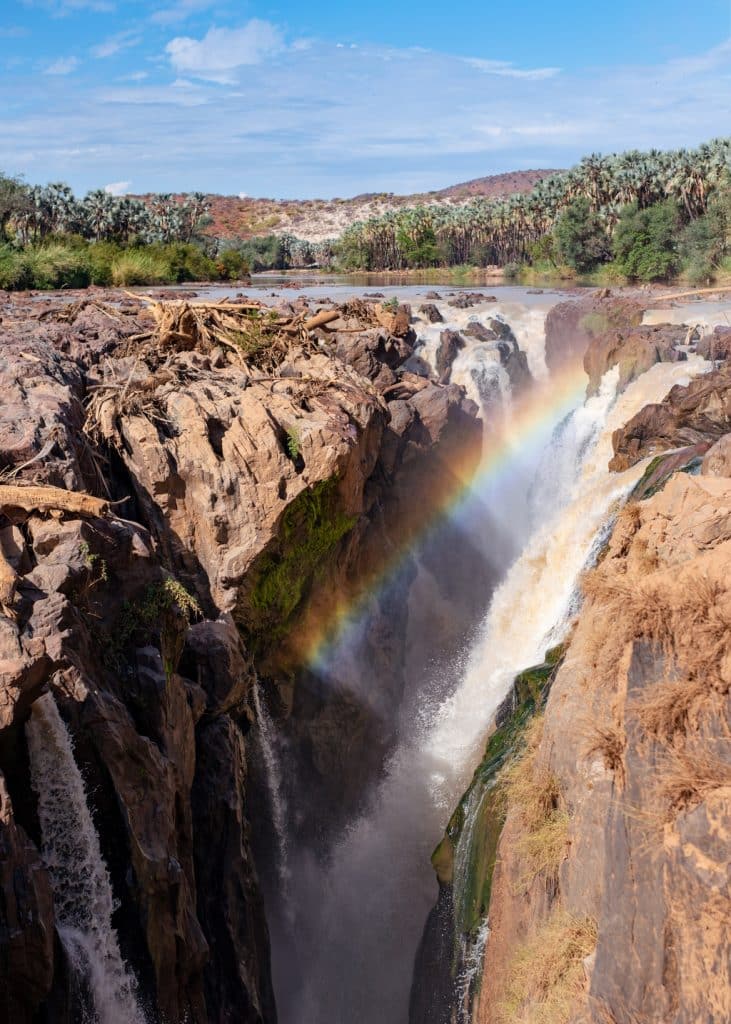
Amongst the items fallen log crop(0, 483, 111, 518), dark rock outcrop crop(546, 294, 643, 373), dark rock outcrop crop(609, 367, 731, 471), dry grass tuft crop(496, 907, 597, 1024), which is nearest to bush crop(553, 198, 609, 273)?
dark rock outcrop crop(546, 294, 643, 373)

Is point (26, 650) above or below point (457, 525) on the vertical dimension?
above

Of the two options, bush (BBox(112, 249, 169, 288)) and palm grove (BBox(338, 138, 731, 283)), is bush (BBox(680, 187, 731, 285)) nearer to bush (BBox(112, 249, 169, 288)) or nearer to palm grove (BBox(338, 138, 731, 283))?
palm grove (BBox(338, 138, 731, 283))

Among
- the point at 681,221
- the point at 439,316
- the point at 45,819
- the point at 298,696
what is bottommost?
the point at 298,696

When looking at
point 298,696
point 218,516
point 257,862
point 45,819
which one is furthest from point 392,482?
point 45,819

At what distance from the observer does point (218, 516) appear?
1523 centimetres

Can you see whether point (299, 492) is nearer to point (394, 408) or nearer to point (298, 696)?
point (298, 696)

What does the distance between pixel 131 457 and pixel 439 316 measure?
71.0ft

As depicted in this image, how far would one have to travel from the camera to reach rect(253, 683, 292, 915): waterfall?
15.7 metres

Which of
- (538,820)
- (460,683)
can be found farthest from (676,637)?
(460,683)

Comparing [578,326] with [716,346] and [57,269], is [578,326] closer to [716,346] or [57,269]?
[716,346]

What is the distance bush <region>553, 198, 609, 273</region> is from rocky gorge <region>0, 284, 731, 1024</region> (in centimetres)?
3136

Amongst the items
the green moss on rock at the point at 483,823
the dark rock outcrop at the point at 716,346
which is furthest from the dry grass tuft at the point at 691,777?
the dark rock outcrop at the point at 716,346

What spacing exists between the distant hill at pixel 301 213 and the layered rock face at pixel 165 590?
115615 millimetres

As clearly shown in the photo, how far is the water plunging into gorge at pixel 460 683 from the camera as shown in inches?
568
